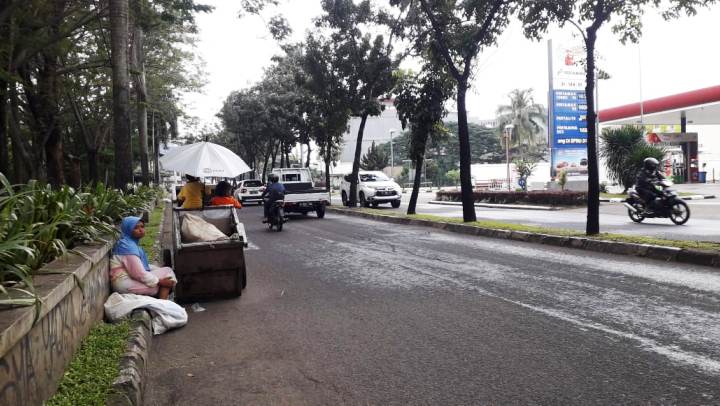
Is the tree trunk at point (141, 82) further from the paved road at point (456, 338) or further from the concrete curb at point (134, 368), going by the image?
the concrete curb at point (134, 368)

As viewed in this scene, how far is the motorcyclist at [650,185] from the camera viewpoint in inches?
551

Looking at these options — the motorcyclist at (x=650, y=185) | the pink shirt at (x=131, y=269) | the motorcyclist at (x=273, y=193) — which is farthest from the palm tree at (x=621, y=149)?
the pink shirt at (x=131, y=269)

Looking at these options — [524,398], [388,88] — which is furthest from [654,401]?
[388,88]

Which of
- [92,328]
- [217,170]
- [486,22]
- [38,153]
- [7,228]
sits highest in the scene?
[486,22]

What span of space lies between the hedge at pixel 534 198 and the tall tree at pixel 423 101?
7.29m

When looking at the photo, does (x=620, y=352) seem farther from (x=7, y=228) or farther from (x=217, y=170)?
(x=217, y=170)

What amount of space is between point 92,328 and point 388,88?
21817mm

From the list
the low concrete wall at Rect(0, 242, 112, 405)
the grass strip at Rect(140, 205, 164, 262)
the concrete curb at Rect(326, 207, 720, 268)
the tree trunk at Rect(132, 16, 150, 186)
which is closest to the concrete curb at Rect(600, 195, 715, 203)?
the concrete curb at Rect(326, 207, 720, 268)

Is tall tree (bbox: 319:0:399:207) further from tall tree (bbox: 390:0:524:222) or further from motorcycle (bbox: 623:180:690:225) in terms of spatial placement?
motorcycle (bbox: 623:180:690:225)

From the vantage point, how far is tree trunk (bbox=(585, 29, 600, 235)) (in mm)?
11383

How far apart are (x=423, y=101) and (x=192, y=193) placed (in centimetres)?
1030

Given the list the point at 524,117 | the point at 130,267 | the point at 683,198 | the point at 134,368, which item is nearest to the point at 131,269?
the point at 130,267

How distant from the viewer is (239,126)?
51.8 m

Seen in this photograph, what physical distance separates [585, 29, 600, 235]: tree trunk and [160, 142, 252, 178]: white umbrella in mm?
7091
